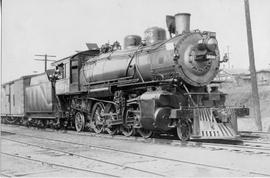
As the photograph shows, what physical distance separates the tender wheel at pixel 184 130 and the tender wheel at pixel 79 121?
19.3 ft

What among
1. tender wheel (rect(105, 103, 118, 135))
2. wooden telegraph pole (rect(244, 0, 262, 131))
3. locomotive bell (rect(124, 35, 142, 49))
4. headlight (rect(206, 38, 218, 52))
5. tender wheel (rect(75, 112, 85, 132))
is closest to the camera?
headlight (rect(206, 38, 218, 52))

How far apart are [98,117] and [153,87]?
12.0 ft

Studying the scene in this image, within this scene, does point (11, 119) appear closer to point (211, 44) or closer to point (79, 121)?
point (79, 121)

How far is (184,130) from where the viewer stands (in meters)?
11.6

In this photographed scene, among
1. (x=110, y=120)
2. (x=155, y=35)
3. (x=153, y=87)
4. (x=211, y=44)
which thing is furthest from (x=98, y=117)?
(x=211, y=44)

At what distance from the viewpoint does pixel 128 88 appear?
13336mm

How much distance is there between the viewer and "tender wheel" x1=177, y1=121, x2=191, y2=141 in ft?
37.6

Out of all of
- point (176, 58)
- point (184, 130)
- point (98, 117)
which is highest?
point (176, 58)

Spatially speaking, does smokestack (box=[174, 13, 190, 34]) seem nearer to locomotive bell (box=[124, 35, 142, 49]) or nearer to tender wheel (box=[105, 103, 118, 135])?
locomotive bell (box=[124, 35, 142, 49])

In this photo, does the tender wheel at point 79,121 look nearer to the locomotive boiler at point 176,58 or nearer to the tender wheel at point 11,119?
the locomotive boiler at point 176,58

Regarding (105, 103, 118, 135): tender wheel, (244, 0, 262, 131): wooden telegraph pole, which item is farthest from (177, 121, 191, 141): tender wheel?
(244, 0, 262, 131): wooden telegraph pole

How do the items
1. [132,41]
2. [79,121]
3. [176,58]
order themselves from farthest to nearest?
1. [79,121]
2. [132,41]
3. [176,58]

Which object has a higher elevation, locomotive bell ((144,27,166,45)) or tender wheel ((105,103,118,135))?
locomotive bell ((144,27,166,45))

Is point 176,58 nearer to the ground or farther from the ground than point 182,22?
nearer to the ground
